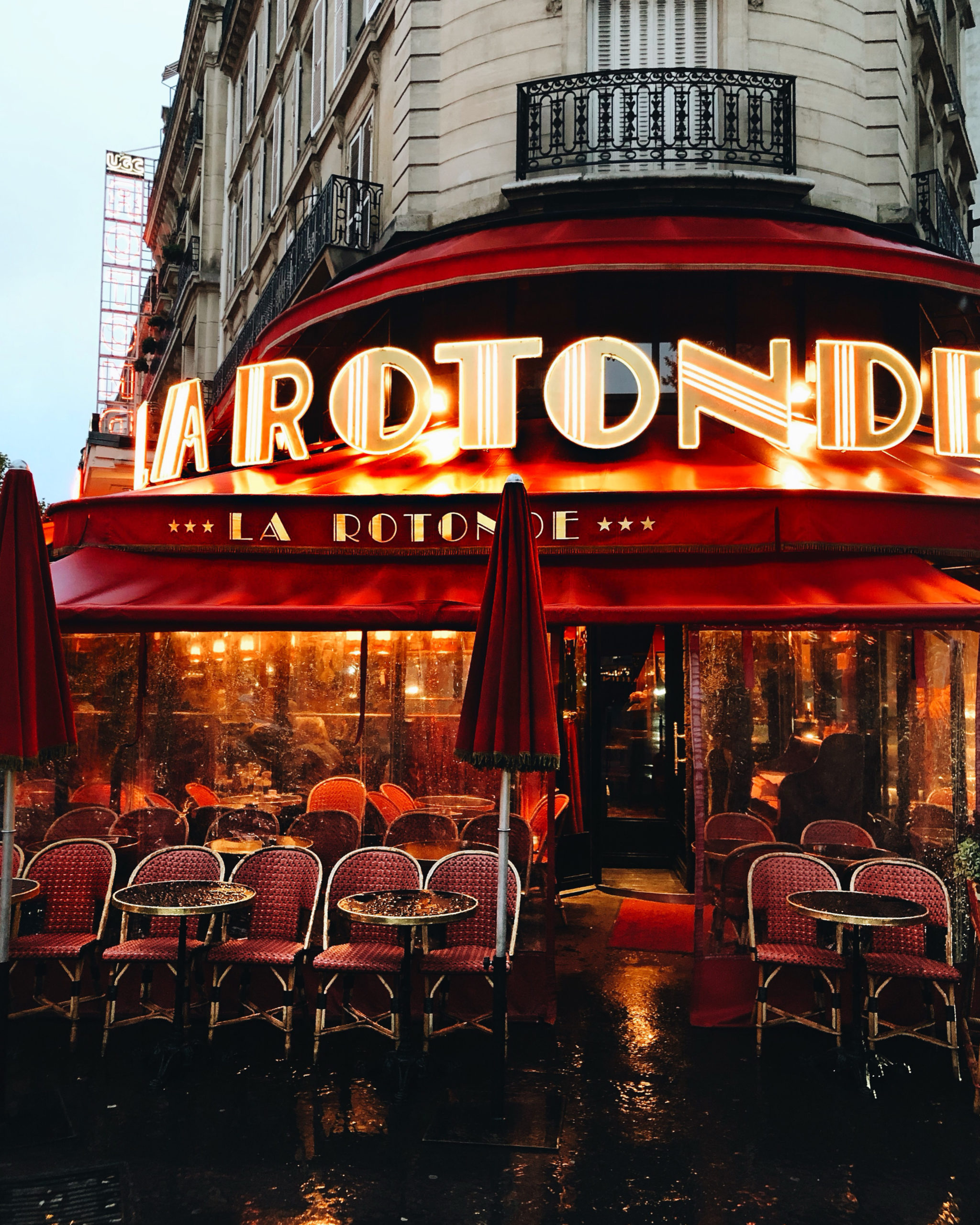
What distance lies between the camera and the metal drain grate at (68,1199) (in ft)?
14.4

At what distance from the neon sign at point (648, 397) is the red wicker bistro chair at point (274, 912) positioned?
2.69 meters

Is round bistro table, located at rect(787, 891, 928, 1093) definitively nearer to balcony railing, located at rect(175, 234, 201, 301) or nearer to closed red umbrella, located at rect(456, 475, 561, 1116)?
closed red umbrella, located at rect(456, 475, 561, 1116)

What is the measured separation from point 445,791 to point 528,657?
201 inches

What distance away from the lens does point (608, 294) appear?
1036 centimetres

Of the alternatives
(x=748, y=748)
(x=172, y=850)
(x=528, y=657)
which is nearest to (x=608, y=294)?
(x=748, y=748)

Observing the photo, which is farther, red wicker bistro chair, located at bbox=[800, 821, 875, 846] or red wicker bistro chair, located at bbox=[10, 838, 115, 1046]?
red wicker bistro chair, located at bbox=[800, 821, 875, 846]

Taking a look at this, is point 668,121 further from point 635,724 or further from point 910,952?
point 910,952

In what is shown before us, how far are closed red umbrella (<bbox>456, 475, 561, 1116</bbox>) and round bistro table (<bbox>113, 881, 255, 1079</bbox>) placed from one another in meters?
1.72

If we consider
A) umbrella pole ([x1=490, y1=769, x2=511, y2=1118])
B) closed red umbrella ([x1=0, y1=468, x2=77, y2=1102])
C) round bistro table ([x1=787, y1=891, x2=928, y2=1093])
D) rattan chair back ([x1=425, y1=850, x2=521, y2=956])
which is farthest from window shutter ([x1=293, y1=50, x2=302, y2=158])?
round bistro table ([x1=787, y1=891, x2=928, y2=1093])

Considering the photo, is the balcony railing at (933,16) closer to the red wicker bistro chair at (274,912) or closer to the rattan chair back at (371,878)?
the rattan chair back at (371,878)

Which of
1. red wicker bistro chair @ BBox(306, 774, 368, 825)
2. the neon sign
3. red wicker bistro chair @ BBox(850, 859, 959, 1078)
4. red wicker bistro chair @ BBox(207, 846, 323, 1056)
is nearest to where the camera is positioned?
red wicker bistro chair @ BBox(850, 859, 959, 1078)

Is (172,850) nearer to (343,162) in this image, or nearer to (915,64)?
(343,162)

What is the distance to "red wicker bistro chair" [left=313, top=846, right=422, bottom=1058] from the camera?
618cm

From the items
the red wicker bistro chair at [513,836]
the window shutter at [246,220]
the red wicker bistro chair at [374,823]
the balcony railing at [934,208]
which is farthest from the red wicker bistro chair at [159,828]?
the window shutter at [246,220]
